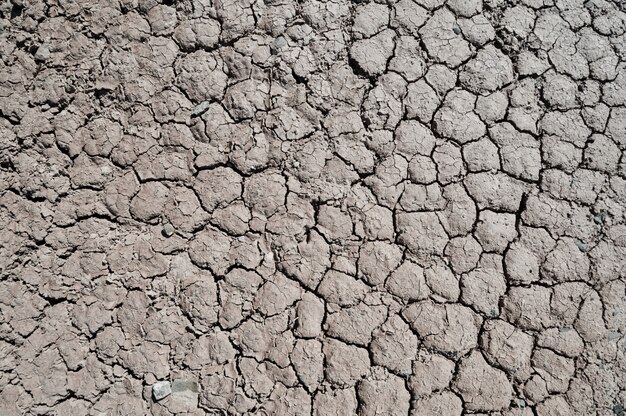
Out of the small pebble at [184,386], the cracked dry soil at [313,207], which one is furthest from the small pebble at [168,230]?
the small pebble at [184,386]

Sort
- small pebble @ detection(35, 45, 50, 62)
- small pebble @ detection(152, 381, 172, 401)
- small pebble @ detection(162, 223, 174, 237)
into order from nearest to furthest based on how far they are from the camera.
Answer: small pebble @ detection(152, 381, 172, 401)
small pebble @ detection(162, 223, 174, 237)
small pebble @ detection(35, 45, 50, 62)

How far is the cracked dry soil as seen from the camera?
6.90 ft

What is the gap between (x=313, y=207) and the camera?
230 cm

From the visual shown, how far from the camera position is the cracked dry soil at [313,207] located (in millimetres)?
2104

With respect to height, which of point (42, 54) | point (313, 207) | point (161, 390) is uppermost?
point (313, 207)

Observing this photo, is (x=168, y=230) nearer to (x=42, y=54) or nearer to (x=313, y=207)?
(x=313, y=207)

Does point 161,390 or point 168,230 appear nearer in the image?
point 161,390

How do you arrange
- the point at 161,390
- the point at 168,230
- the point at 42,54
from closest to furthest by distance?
1. the point at 161,390
2. the point at 168,230
3. the point at 42,54

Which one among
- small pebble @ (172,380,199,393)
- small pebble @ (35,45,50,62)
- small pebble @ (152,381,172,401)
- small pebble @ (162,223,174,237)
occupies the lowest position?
small pebble @ (152,381,172,401)

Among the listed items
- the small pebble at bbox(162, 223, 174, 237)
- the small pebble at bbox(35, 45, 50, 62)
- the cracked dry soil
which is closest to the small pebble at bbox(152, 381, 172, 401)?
the cracked dry soil

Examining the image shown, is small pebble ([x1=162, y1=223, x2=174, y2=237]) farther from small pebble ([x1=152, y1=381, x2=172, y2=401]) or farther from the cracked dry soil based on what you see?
small pebble ([x1=152, y1=381, x2=172, y2=401])

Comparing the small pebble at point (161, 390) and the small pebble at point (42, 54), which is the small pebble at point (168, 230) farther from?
the small pebble at point (42, 54)

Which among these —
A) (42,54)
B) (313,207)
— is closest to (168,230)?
(313,207)

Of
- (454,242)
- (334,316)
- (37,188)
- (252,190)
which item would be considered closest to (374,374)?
(334,316)
